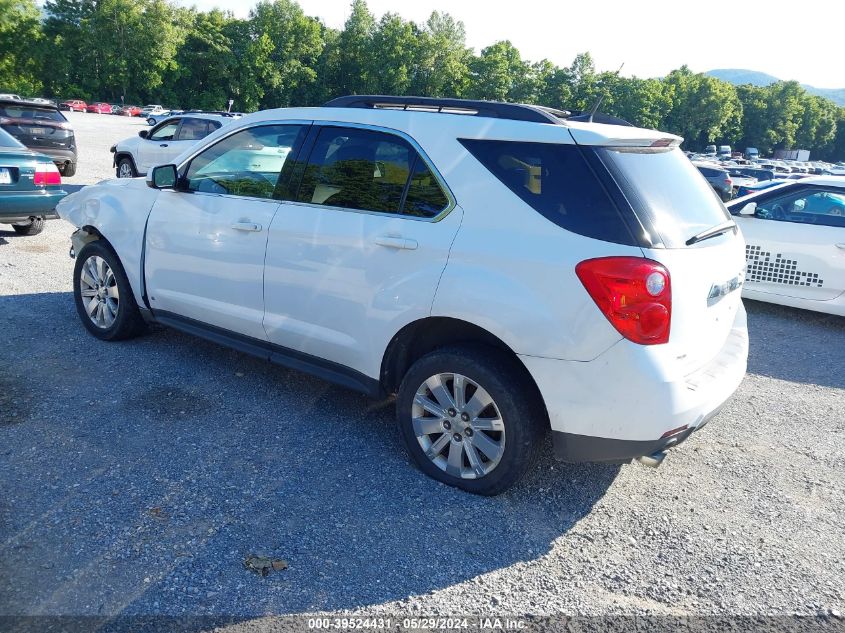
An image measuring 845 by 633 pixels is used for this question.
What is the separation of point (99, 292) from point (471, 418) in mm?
3431

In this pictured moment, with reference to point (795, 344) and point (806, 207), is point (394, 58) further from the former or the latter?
point (795, 344)

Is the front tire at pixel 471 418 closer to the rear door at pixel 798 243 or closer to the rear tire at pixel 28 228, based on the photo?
the rear door at pixel 798 243

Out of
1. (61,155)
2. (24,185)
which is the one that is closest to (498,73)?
(61,155)

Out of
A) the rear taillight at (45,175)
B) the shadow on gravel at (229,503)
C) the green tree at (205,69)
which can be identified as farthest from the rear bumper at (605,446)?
the green tree at (205,69)

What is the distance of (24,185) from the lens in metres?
8.15

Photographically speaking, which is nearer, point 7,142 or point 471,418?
point 471,418

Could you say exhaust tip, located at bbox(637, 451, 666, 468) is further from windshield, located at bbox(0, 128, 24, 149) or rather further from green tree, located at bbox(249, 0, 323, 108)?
green tree, located at bbox(249, 0, 323, 108)

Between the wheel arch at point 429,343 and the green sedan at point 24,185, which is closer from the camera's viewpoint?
the wheel arch at point 429,343

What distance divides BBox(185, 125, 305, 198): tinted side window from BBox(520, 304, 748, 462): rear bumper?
81.0 inches

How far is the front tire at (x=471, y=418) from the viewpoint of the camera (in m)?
3.20

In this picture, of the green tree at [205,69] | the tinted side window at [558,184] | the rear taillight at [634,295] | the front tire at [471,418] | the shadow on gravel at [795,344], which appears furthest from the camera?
the green tree at [205,69]

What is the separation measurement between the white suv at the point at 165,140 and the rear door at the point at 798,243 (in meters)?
10.9

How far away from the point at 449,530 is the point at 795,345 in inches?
194

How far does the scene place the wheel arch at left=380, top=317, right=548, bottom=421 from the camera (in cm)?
327
